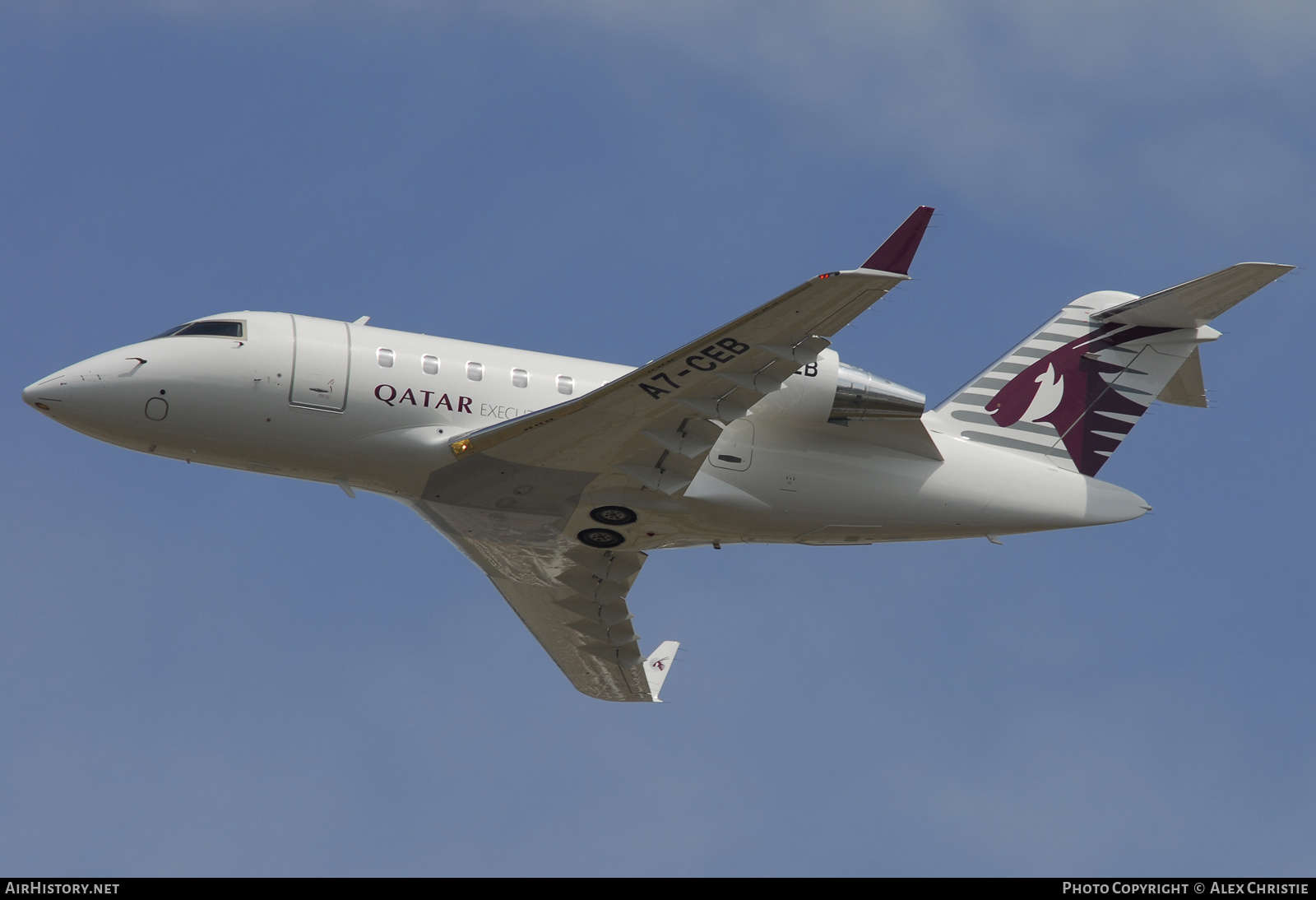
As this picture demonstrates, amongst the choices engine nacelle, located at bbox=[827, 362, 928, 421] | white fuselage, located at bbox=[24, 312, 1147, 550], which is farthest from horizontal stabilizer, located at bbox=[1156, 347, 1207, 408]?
engine nacelle, located at bbox=[827, 362, 928, 421]

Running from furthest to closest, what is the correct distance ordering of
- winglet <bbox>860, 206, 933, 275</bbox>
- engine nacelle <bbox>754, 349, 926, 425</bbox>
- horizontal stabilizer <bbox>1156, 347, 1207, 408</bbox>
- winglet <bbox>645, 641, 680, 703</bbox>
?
1. winglet <bbox>645, 641, 680, 703</bbox>
2. horizontal stabilizer <bbox>1156, 347, 1207, 408</bbox>
3. engine nacelle <bbox>754, 349, 926, 425</bbox>
4. winglet <bbox>860, 206, 933, 275</bbox>

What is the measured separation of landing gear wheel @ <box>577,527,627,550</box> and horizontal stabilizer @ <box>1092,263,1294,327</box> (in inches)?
388

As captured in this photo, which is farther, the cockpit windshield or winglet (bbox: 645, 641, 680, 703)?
winglet (bbox: 645, 641, 680, 703)

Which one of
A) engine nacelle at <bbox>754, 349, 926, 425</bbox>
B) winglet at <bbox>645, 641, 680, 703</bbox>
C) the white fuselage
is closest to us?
the white fuselage

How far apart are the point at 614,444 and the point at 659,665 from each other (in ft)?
30.0

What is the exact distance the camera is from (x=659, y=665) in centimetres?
2839

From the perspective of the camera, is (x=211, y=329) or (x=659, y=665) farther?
(x=659, y=665)

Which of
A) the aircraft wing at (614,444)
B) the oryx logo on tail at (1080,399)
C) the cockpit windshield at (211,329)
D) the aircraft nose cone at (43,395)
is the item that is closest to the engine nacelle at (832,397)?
the aircraft wing at (614,444)

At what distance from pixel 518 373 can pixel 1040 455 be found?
918 cm

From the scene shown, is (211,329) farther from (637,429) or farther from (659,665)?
(659,665)

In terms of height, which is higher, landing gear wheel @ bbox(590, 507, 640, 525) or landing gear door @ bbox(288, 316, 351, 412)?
landing gear door @ bbox(288, 316, 351, 412)

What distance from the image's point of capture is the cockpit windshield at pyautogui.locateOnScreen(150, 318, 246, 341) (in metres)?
20.8

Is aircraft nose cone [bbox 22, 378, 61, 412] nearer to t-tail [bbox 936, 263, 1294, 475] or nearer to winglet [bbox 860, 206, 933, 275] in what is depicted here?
winglet [bbox 860, 206, 933, 275]

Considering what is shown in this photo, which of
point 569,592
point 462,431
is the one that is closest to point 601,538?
point 569,592
